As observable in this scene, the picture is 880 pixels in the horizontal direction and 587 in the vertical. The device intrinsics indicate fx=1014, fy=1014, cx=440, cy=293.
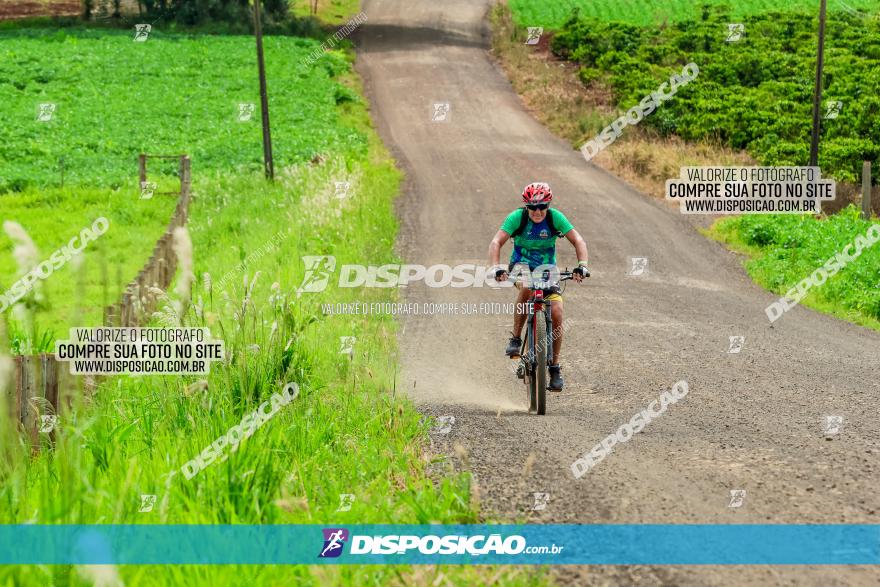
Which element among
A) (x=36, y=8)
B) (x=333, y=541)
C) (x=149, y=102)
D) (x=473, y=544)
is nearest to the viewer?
(x=333, y=541)

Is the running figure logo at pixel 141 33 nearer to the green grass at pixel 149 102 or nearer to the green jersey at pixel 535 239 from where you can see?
the green grass at pixel 149 102

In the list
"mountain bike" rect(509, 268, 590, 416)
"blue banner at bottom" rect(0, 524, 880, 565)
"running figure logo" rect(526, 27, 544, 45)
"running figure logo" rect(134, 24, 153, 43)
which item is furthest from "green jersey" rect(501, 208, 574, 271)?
"running figure logo" rect(134, 24, 153, 43)

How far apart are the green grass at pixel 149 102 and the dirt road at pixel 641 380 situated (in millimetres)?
6947

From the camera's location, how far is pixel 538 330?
10.2m

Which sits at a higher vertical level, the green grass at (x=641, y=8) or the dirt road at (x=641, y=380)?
the green grass at (x=641, y=8)

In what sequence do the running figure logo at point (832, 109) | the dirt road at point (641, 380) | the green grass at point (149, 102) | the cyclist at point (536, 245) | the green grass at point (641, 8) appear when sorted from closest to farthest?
the dirt road at point (641, 380) < the cyclist at point (536, 245) < the running figure logo at point (832, 109) < the green grass at point (149, 102) < the green grass at point (641, 8)

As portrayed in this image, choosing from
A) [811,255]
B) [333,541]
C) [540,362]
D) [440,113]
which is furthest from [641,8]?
[333,541]

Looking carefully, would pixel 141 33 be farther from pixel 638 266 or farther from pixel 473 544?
pixel 473 544

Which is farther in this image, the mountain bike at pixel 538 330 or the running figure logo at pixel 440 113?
the running figure logo at pixel 440 113

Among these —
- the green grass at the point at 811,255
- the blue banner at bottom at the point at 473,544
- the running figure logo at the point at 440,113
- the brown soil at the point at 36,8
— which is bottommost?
the green grass at the point at 811,255

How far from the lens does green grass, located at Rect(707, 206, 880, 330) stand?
767 inches

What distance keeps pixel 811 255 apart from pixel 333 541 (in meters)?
19.3

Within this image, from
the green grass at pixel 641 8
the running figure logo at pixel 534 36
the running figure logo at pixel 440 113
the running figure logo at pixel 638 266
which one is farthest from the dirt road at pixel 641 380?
the green grass at pixel 641 8

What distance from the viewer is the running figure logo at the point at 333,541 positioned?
5.11 metres
